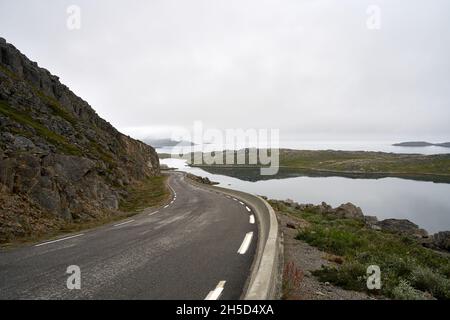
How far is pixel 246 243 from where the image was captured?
34.4ft

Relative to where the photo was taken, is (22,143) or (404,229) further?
(404,229)

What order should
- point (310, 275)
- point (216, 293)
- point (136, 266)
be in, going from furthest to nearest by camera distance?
point (310, 275) < point (136, 266) < point (216, 293)

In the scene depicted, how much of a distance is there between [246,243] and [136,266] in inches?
159

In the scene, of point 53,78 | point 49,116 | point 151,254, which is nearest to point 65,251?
point 151,254

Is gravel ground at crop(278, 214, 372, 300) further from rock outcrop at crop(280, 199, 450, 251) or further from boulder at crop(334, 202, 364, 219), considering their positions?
boulder at crop(334, 202, 364, 219)

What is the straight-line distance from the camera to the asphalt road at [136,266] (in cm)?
591

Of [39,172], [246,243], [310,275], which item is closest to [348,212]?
[246,243]

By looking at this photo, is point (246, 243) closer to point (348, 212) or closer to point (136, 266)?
point (136, 266)

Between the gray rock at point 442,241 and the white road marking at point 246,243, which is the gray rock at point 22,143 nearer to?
the white road marking at point 246,243

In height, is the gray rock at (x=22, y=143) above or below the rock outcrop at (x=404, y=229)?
above

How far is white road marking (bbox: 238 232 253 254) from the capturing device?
369 inches

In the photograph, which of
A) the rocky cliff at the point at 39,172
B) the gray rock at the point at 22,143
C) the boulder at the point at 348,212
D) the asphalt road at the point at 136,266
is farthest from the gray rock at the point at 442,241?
the gray rock at the point at 22,143

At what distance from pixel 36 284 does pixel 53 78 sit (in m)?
56.3
